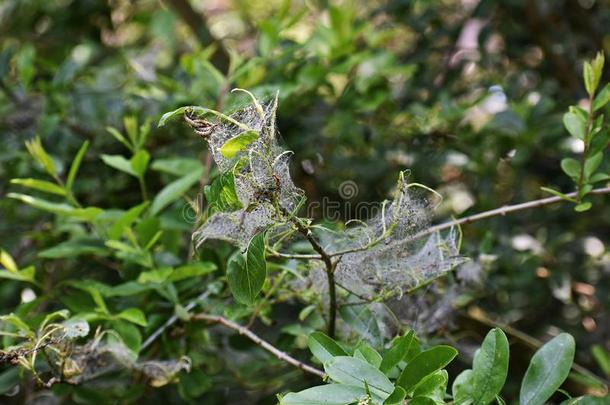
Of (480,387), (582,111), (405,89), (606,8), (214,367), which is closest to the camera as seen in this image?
(480,387)

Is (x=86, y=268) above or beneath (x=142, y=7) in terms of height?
beneath

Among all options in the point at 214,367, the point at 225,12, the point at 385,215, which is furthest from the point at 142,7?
the point at 385,215

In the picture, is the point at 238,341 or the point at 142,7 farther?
the point at 142,7

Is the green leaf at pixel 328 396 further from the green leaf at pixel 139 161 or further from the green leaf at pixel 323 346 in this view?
the green leaf at pixel 139 161

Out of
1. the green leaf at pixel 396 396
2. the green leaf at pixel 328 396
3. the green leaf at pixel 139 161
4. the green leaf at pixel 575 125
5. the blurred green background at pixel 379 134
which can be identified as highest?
the green leaf at pixel 139 161

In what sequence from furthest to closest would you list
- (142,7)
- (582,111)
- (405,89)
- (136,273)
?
(142,7), (405,89), (136,273), (582,111)

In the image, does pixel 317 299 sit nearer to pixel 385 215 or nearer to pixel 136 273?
pixel 385 215

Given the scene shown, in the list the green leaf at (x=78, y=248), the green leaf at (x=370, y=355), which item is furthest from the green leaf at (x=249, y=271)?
the green leaf at (x=78, y=248)
